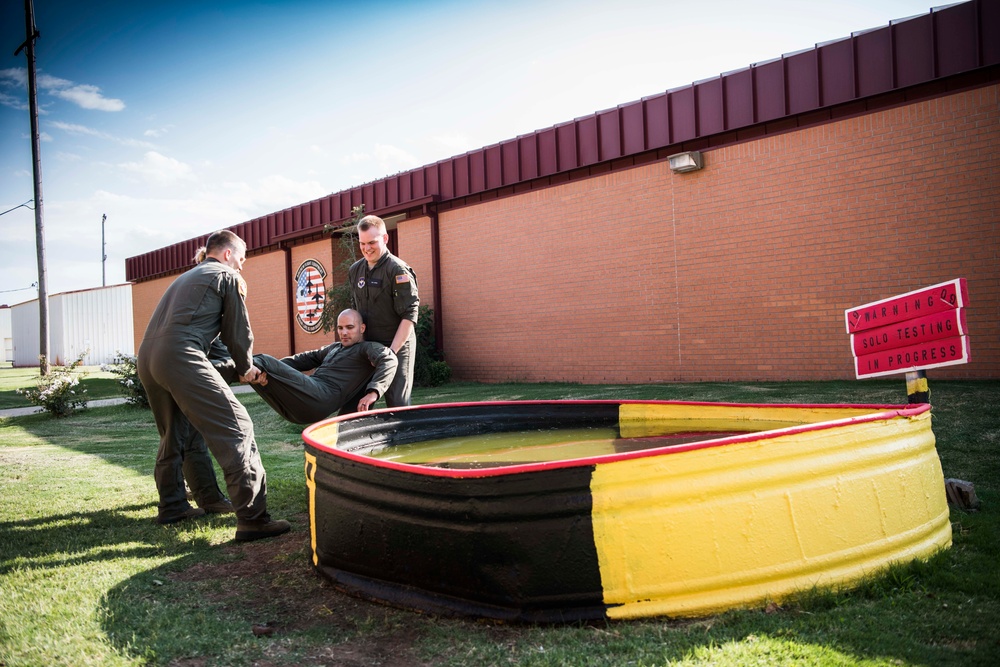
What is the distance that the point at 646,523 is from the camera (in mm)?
2332

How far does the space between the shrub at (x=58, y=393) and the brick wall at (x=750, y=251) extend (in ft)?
24.3

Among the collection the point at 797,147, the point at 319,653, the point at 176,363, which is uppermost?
the point at 797,147

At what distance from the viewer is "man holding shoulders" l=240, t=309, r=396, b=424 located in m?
4.37

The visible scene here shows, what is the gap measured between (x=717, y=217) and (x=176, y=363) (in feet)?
26.6

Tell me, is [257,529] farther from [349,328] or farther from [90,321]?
[90,321]

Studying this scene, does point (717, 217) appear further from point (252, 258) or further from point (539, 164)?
point (252, 258)

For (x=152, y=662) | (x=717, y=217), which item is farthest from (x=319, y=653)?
(x=717, y=217)

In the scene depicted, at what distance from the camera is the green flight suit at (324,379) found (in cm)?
438

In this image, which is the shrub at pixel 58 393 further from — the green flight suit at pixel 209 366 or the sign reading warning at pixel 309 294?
the green flight suit at pixel 209 366

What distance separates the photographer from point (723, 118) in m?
9.65

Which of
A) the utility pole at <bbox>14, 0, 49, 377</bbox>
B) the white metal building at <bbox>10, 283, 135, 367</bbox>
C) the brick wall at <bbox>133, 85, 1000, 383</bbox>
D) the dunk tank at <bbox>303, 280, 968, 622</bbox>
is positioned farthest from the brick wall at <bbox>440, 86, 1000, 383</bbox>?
the white metal building at <bbox>10, 283, 135, 367</bbox>

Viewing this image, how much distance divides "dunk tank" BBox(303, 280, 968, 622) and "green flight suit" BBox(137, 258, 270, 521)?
104 centimetres

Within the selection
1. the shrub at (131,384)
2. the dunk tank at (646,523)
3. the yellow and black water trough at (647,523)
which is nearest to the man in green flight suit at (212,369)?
the dunk tank at (646,523)

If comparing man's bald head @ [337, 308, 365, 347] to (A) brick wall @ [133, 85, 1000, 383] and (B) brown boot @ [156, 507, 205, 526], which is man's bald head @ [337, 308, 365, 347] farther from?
(A) brick wall @ [133, 85, 1000, 383]
